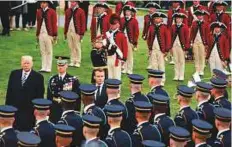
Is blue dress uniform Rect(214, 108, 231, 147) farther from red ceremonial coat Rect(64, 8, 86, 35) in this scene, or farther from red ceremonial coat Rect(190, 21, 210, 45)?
red ceremonial coat Rect(64, 8, 86, 35)

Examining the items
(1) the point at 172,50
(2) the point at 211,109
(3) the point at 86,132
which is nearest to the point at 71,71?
(1) the point at 172,50

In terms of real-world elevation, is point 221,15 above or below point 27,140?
above

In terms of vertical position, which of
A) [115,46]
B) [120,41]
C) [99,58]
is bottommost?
[99,58]

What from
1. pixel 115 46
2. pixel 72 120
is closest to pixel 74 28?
pixel 115 46

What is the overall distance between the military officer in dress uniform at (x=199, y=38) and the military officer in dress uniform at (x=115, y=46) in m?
2.74

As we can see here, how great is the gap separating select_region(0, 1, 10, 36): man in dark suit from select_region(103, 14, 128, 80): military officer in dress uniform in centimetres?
671

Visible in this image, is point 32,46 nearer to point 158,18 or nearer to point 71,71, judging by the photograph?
point 71,71

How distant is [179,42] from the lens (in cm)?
1542

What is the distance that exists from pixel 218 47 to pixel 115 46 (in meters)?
2.61

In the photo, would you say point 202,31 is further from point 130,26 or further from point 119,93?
point 119,93

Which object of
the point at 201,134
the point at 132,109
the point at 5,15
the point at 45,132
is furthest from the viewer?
the point at 5,15

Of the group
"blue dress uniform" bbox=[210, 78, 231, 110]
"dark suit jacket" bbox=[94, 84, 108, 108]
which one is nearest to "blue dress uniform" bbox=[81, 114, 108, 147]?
"dark suit jacket" bbox=[94, 84, 108, 108]

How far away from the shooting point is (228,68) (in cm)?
1666

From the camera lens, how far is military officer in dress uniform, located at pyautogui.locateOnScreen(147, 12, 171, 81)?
14.7 meters
